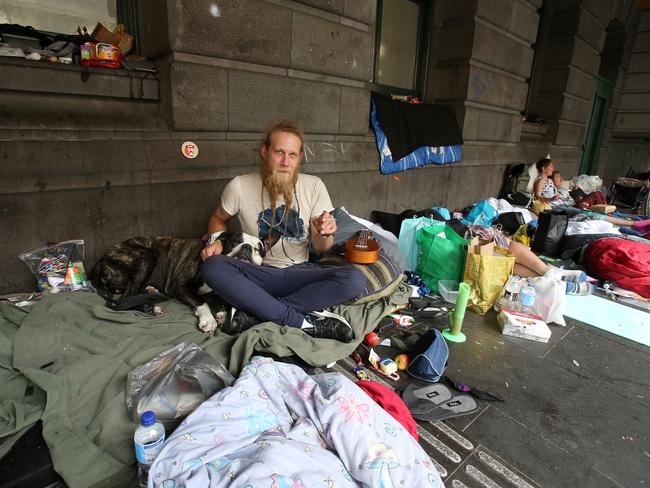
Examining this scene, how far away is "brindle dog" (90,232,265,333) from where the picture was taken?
2.81 metres

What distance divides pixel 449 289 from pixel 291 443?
2.42 m

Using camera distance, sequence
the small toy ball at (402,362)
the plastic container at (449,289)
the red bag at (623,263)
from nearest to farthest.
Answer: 1. the small toy ball at (402,362)
2. the plastic container at (449,289)
3. the red bag at (623,263)

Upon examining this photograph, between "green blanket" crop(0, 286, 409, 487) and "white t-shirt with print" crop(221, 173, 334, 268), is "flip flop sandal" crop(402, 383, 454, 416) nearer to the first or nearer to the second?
"green blanket" crop(0, 286, 409, 487)

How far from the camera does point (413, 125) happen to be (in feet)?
17.2

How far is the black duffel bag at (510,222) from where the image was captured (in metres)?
5.45

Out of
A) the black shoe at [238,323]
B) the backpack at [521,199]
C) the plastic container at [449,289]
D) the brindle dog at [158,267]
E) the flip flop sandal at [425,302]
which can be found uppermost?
the backpack at [521,199]

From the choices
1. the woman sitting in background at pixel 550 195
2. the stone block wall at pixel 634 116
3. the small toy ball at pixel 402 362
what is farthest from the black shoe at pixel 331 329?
the stone block wall at pixel 634 116

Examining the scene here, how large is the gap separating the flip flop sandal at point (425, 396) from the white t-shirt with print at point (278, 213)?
1229 millimetres

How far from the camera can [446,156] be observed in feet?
18.9

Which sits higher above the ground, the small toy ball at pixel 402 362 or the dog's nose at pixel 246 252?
the dog's nose at pixel 246 252

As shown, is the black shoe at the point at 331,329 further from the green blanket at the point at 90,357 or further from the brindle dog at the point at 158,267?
the brindle dog at the point at 158,267

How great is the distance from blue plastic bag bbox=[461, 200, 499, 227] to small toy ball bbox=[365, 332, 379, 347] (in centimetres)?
348

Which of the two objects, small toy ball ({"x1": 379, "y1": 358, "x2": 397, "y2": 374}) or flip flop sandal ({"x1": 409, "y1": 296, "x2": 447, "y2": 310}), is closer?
small toy ball ({"x1": 379, "y1": 358, "x2": 397, "y2": 374})

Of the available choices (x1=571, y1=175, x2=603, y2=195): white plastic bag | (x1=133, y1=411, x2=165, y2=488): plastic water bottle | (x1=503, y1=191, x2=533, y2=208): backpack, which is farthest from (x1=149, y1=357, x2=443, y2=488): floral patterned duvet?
(x1=571, y1=175, x2=603, y2=195): white plastic bag
